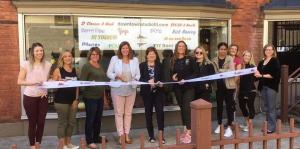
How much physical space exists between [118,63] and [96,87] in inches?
21.4

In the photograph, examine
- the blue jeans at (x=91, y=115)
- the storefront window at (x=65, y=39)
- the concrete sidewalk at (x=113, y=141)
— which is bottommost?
the concrete sidewalk at (x=113, y=141)

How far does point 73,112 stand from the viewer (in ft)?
22.7

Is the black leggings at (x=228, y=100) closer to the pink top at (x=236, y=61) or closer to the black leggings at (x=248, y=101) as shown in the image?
the black leggings at (x=248, y=101)

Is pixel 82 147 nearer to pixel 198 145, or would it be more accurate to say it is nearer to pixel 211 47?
pixel 198 145

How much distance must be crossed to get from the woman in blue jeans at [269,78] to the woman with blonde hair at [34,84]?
3762 mm

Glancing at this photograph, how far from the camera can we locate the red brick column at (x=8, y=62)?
25.5 feet

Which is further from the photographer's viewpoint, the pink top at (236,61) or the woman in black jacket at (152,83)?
the pink top at (236,61)

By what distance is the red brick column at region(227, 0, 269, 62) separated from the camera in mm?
9703

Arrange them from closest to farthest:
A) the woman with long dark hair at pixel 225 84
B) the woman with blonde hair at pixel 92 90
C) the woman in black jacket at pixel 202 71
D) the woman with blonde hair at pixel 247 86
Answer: the woman with blonde hair at pixel 92 90, the woman in black jacket at pixel 202 71, the woman with long dark hair at pixel 225 84, the woman with blonde hair at pixel 247 86

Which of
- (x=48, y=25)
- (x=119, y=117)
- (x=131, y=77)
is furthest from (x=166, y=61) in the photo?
(x=48, y=25)

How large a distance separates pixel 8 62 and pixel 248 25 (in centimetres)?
529

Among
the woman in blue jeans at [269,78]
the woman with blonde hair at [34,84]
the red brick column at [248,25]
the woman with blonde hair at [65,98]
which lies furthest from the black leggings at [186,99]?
the red brick column at [248,25]

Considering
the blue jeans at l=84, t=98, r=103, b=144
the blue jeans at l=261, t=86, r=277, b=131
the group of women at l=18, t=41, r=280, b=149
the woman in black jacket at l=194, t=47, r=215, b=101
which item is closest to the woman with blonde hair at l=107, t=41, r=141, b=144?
the group of women at l=18, t=41, r=280, b=149

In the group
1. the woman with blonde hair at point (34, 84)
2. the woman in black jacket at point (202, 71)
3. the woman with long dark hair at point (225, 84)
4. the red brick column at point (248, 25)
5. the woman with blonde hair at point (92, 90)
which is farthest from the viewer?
the red brick column at point (248, 25)
